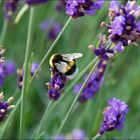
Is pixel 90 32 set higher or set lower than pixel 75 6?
lower

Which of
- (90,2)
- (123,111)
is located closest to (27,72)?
(90,2)

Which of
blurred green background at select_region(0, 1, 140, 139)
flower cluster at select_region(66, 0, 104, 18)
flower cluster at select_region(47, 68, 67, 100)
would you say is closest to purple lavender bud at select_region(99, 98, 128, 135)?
flower cluster at select_region(47, 68, 67, 100)

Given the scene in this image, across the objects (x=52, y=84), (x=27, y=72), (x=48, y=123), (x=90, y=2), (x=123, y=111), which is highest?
(x=90, y=2)

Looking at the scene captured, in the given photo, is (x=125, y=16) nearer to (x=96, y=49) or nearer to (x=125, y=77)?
(x=96, y=49)

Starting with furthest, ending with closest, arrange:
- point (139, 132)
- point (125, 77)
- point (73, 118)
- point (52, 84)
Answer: point (125, 77)
point (73, 118)
point (139, 132)
point (52, 84)

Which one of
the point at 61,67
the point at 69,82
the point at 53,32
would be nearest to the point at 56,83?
the point at 61,67

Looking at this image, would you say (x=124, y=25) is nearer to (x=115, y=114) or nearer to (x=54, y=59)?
(x=54, y=59)

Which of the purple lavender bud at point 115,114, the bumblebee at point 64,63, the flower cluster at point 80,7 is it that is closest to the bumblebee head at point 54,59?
the bumblebee at point 64,63

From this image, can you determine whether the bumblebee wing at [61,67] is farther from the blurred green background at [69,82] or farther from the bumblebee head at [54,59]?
the blurred green background at [69,82]
